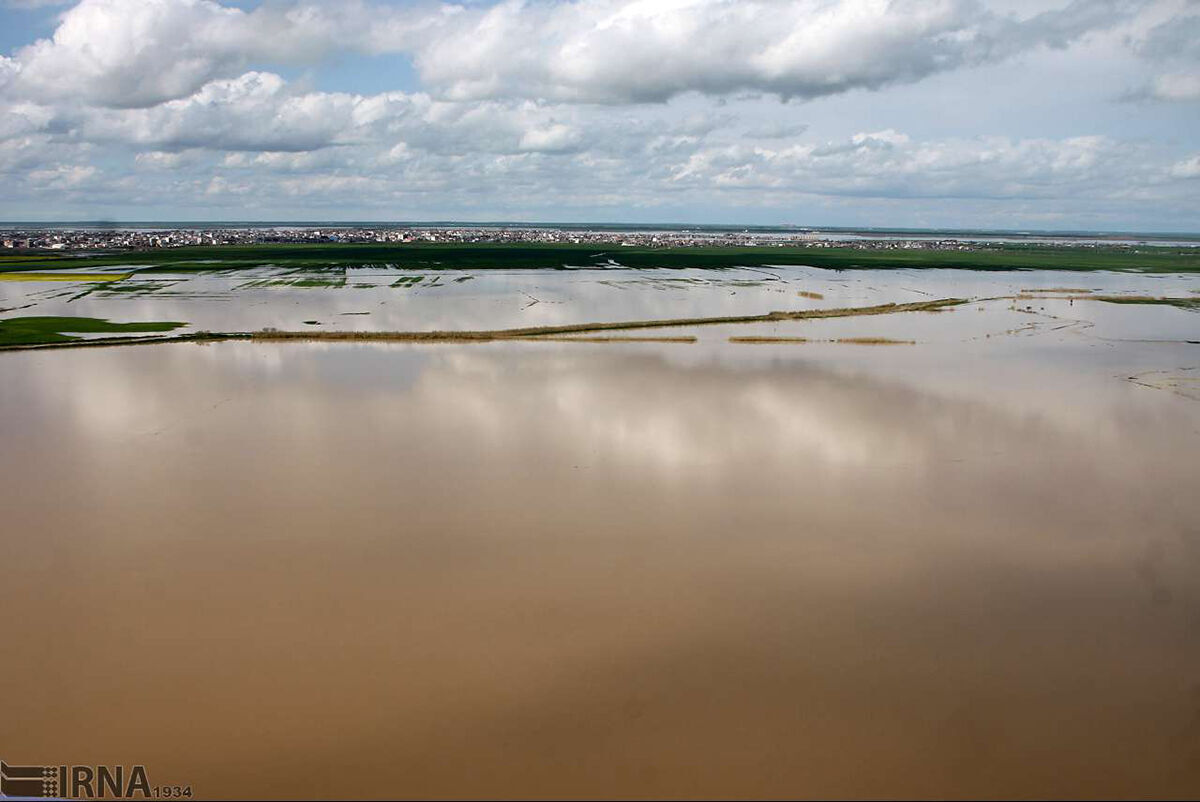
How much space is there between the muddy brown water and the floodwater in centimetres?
3

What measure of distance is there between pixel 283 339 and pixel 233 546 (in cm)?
1379

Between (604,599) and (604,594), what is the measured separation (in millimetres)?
89

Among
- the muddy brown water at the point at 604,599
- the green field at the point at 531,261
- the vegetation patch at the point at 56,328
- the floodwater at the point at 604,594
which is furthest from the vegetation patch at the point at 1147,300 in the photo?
the vegetation patch at the point at 56,328

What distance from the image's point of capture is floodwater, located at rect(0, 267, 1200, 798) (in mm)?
5191

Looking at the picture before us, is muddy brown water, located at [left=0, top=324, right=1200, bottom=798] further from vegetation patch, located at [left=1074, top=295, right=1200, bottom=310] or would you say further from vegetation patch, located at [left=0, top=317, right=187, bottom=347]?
vegetation patch, located at [left=1074, top=295, right=1200, bottom=310]

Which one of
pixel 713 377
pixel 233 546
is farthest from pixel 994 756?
pixel 713 377

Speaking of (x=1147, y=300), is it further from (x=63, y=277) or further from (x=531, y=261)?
(x=63, y=277)

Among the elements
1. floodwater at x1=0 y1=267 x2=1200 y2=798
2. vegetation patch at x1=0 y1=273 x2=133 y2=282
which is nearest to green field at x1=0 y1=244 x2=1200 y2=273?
vegetation patch at x1=0 y1=273 x2=133 y2=282

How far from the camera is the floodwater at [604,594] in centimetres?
519

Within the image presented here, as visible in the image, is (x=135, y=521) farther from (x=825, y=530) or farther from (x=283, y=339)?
(x=283, y=339)

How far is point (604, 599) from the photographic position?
23.1ft

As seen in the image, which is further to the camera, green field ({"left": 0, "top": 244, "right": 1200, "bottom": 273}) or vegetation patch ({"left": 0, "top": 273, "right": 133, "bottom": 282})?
green field ({"left": 0, "top": 244, "right": 1200, "bottom": 273})

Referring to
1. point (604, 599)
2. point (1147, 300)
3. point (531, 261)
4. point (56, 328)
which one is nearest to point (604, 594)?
point (604, 599)

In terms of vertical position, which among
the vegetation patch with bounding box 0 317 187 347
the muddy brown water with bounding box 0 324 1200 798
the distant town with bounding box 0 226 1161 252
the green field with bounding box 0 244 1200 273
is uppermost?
the distant town with bounding box 0 226 1161 252
